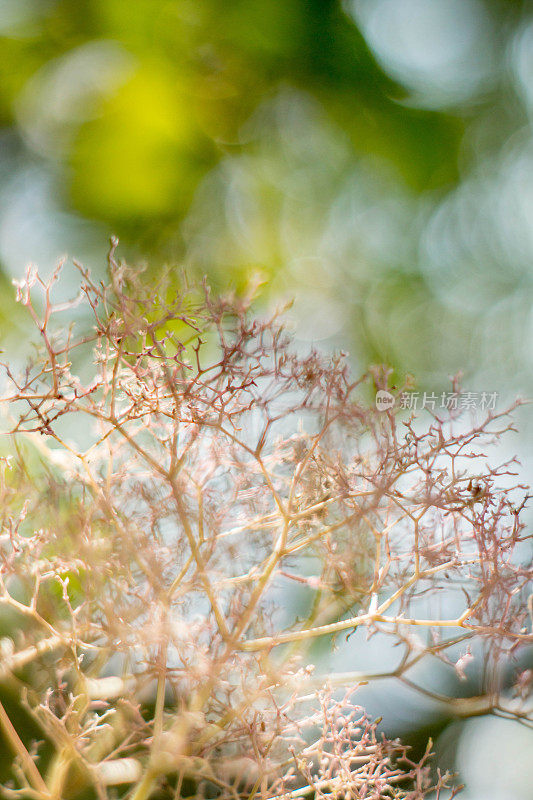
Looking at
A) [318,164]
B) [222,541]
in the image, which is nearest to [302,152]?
[318,164]

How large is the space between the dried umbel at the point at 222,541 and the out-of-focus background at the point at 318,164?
65 centimetres

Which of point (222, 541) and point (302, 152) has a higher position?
point (302, 152)

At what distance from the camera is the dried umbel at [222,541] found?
1.45 ft

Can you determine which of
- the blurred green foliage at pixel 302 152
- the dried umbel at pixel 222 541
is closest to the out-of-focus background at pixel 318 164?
the blurred green foliage at pixel 302 152

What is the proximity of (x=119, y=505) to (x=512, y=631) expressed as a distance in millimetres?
329

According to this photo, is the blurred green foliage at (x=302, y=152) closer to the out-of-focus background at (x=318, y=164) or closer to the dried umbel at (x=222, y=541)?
the out-of-focus background at (x=318, y=164)

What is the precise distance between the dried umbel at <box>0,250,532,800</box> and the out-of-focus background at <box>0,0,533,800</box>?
65 centimetres

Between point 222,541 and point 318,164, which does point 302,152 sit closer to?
point 318,164

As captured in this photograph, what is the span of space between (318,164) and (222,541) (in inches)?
50.2

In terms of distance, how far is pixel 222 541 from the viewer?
1.73ft

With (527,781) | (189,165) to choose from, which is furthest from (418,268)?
(527,781)

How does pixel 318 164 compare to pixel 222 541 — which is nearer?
pixel 222 541

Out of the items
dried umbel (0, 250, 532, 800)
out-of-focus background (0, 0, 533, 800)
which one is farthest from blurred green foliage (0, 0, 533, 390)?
dried umbel (0, 250, 532, 800)

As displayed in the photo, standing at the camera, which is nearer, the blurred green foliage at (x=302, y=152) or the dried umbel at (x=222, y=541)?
the dried umbel at (x=222, y=541)
